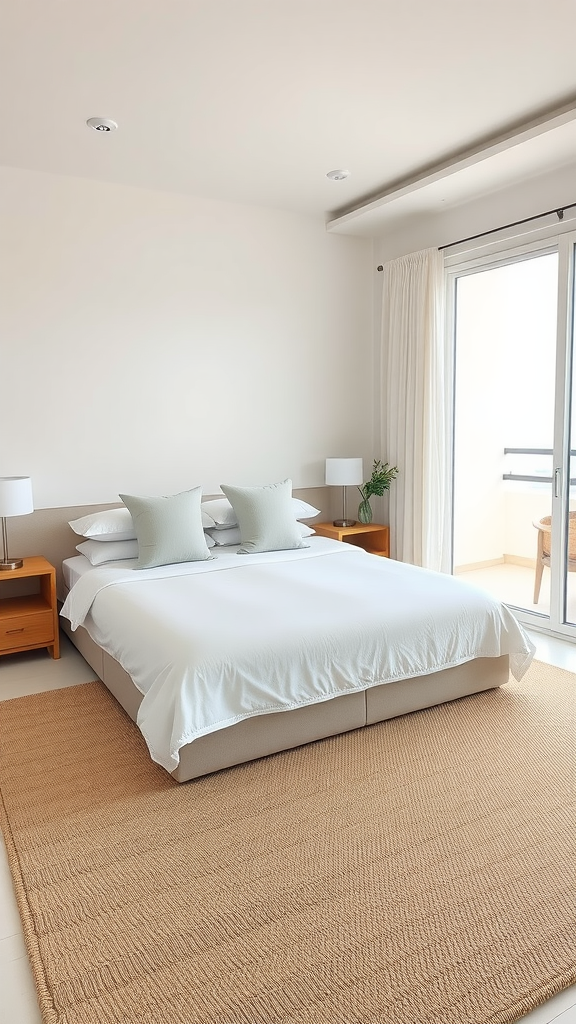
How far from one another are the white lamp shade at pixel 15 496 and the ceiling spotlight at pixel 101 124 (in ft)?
6.13

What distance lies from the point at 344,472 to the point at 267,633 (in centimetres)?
252

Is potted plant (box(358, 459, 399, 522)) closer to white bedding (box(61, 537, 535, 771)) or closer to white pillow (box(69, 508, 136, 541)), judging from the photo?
white bedding (box(61, 537, 535, 771))

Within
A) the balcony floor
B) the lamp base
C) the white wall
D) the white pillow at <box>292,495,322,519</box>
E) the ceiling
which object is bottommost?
the balcony floor

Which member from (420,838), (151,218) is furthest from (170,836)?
(151,218)

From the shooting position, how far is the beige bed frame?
8.44 feet

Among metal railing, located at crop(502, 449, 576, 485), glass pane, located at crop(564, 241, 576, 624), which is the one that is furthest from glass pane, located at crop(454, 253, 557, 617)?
glass pane, located at crop(564, 241, 576, 624)

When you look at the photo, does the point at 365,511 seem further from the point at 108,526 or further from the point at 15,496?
the point at 15,496

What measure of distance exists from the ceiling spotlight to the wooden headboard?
2.14 meters

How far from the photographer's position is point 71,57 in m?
2.84

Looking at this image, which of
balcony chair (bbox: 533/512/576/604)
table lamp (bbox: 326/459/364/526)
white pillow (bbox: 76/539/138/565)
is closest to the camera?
white pillow (bbox: 76/539/138/565)

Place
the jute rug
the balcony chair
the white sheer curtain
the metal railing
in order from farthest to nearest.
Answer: the metal railing, the white sheer curtain, the balcony chair, the jute rug

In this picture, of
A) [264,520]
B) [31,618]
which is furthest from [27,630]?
[264,520]

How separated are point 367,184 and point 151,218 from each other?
1415 mm

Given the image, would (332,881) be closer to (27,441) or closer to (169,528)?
(169,528)
